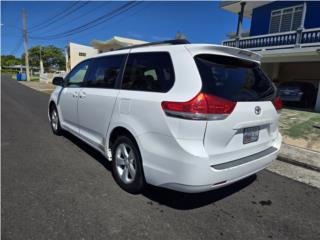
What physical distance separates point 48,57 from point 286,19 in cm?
6787

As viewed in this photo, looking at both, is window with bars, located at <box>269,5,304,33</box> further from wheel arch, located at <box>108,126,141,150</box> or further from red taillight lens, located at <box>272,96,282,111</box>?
wheel arch, located at <box>108,126,141,150</box>

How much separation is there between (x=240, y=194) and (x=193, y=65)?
1892mm

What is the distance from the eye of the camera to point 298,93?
35.5 ft

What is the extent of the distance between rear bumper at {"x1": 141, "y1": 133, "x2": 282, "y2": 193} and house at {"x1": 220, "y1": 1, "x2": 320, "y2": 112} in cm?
908

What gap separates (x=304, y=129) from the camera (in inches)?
253

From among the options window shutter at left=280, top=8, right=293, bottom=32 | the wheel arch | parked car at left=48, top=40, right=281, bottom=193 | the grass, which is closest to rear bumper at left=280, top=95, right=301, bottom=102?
the grass

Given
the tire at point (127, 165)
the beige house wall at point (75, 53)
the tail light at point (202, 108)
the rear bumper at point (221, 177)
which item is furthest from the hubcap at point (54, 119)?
the beige house wall at point (75, 53)

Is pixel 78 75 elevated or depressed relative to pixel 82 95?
elevated

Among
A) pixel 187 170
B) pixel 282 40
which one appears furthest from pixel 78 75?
pixel 282 40

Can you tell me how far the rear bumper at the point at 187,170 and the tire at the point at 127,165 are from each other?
197mm

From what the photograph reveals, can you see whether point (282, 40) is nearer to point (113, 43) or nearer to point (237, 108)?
point (237, 108)

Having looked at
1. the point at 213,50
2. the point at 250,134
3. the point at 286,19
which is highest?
the point at 286,19

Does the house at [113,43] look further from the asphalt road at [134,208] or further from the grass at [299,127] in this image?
the asphalt road at [134,208]

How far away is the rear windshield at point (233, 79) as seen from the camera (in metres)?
2.28
